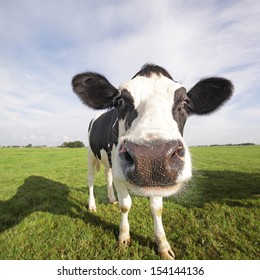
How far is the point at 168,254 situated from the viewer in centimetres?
311

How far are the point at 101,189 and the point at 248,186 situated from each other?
4.61 meters

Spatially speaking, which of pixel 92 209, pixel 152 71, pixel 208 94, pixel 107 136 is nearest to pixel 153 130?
pixel 152 71

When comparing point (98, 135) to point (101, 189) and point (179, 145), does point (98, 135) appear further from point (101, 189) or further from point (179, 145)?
point (179, 145)

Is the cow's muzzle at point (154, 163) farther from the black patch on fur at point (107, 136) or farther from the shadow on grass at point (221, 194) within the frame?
the shadow on grass at point (221, 194)

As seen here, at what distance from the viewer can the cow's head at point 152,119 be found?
6.41 ft

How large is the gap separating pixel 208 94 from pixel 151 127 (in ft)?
7.32

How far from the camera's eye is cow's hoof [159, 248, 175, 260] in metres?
3.07

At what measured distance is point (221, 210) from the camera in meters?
4.72

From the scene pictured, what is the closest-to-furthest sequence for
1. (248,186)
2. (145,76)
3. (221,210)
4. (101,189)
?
(145,76) < (221,210) < (248,186) < (101,189)

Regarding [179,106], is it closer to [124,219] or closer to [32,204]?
[124,219]

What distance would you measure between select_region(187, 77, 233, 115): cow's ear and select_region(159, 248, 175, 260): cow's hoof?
218 cm

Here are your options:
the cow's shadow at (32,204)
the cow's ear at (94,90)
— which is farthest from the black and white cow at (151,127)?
the cow's shadow at (32,204)
